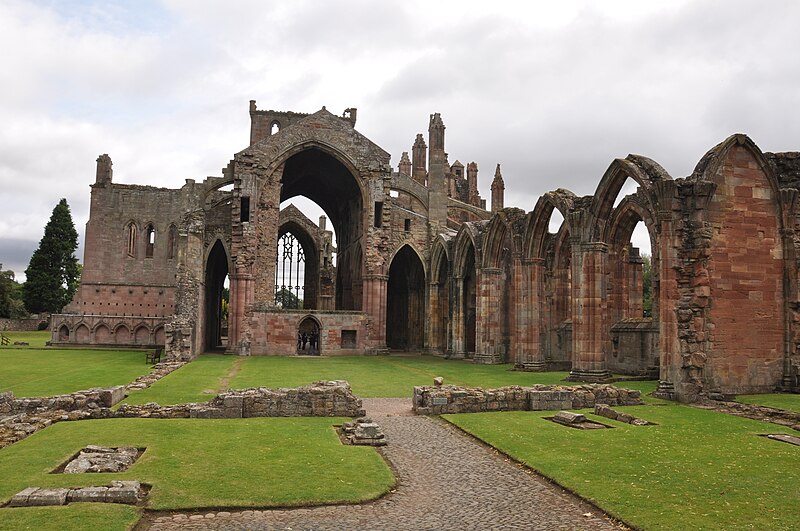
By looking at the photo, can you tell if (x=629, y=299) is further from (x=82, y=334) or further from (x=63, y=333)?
(x=63, y=333)

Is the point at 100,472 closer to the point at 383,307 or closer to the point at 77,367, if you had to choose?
the point at 77,367

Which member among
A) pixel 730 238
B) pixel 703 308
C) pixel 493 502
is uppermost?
pixel 730 238

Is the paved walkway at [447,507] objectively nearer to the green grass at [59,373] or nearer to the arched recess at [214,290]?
the green grass at [59,373]

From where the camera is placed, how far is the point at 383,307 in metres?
36.4

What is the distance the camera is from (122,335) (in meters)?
43.3

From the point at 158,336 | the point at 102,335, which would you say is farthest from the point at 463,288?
the point at 102,335

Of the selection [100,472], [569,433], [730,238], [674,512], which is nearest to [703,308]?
[730,238]

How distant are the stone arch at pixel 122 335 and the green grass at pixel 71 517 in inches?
1560

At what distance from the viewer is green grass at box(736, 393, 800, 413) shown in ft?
→ 46.4

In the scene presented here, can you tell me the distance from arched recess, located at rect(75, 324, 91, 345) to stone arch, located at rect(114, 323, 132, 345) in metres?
1.65

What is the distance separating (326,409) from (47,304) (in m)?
56.7

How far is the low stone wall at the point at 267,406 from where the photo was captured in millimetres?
12281

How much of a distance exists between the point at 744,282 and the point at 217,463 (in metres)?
13.8

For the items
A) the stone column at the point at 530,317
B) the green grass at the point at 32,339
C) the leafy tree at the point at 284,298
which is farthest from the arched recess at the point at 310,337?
the green grass at the point at 32,339
